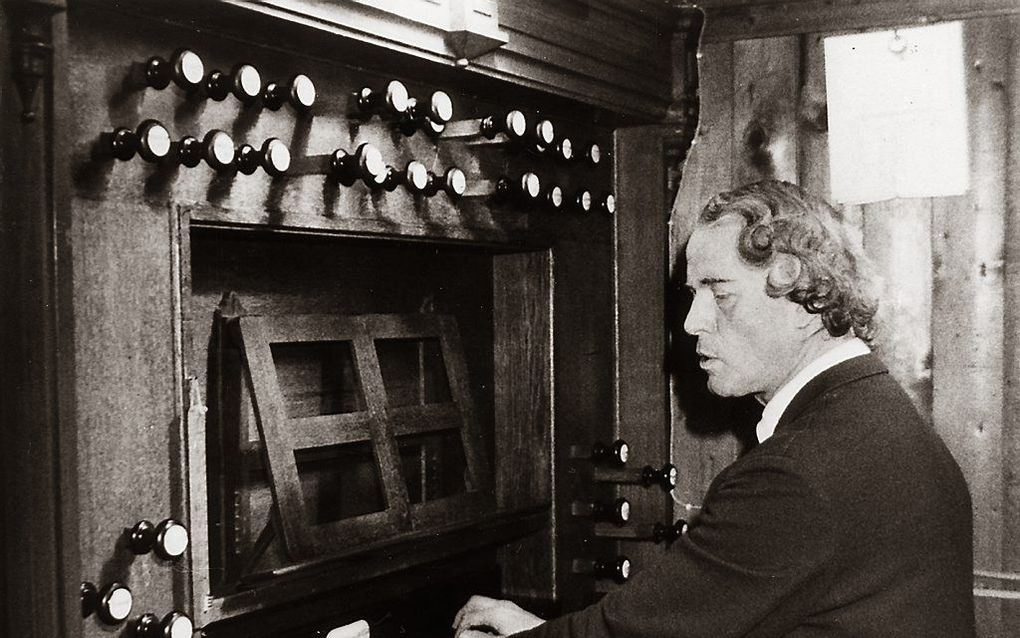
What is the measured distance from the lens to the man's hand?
2229mm

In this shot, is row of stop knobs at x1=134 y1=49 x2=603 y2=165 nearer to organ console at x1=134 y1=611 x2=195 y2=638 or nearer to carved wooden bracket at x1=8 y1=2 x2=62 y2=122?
carved wooden bracket at x1=8 y1=2 x2=62 y2=122

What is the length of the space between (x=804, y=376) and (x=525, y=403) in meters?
1.17

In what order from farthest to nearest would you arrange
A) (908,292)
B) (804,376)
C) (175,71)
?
(908,292)
(804,376)
(175,71)

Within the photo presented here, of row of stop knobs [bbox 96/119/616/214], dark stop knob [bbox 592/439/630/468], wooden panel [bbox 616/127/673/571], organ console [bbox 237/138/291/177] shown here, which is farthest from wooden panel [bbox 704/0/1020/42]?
organ console [bbox 237/138/291/177]

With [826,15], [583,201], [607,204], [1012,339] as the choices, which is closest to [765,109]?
[826,15]

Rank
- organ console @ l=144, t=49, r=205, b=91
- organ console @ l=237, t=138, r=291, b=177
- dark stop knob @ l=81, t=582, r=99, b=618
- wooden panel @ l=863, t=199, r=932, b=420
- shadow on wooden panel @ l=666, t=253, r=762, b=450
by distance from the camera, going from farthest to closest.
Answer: shadow on wooden panel @ l=666, t=253, r=762, b=450 → wooden panel @ l=863, t=199, r=932, b=420 → organ console @ l=237, t=138, r=291, b=177 → organ console @ l=144, t=49, r=205, b=91 → dark stop knob @ l=81, t=582, r=99, b=618

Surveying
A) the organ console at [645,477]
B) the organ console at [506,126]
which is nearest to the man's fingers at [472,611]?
the organ console at [645,477]

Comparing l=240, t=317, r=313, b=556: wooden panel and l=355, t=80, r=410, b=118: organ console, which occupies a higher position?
l=355, t=80, r=410, b=118: organ console

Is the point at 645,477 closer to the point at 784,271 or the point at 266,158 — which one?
the point at 784,271

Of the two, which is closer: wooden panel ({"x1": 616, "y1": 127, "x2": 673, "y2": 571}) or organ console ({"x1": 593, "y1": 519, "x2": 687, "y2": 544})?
organ console ({"x1": 593, "y1": 519, "x2": 687, "y2": 544})

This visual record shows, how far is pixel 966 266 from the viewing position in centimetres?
314

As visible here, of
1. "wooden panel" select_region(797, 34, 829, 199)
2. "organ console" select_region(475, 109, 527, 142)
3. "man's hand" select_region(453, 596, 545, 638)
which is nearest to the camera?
"man's hand" select_region(453, 596, 545, 638)

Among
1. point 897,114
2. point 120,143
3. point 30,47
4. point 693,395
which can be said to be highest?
point 897,114

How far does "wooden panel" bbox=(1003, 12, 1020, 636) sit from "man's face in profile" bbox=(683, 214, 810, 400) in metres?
1.21
